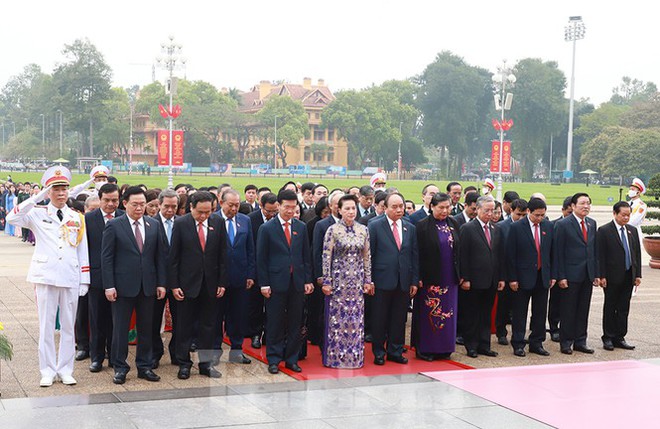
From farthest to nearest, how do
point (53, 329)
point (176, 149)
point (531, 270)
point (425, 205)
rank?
point (176, 149) → point (425, 205) → point (531, 270) → point (53, 329)

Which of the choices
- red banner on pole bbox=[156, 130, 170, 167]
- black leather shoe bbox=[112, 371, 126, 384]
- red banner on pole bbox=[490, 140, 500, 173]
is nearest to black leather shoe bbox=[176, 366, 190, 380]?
black leather shoe bbox=[112, 371, 126, 384]

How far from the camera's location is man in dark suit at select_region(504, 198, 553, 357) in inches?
327

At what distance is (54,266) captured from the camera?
6492 millimetres

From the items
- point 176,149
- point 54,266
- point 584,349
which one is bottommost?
point 584,349

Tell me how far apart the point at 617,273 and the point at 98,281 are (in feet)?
17.9

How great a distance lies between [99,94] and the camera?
77.0 m

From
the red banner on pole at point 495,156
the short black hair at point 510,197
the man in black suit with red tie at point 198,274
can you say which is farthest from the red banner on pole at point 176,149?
the man in black suit with red tie at point 198,274

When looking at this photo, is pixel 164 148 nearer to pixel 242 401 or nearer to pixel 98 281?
pixel 98 281

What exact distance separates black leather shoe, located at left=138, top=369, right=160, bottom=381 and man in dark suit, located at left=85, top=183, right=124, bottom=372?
522mm

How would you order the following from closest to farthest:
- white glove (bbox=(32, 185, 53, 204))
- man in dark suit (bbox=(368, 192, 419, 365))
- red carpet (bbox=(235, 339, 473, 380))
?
white glove (bbox=(32, 185, 53, 204)) < red carpet (bbox=(235, 339, 473, 380)) < man in dark suit (bbox=(368, 192, 419, 365))

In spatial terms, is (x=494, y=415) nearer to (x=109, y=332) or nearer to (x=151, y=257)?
(x=151, y=257)

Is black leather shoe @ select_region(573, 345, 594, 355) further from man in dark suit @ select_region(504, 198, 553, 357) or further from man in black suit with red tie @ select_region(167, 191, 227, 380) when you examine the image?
man in black suit with red tie @ select_region(167, 191, 227, 380)

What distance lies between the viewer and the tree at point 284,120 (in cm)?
7781

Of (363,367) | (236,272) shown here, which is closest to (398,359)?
(363,367)
